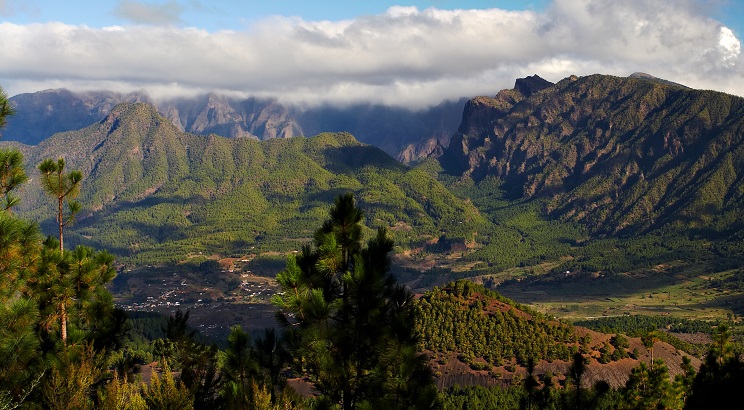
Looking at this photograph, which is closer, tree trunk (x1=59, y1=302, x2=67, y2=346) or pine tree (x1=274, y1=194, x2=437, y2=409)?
pine tree (x1=274, y1=194, x2=437, y2=409)

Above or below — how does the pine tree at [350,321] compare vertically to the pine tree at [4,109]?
below

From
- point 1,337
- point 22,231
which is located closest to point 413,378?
point 1,337

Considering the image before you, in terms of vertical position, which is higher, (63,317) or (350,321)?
(350,321)

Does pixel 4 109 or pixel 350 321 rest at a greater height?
pixel 4 109

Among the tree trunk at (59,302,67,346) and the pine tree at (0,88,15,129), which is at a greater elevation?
the pine tree at (0,88,15,129)

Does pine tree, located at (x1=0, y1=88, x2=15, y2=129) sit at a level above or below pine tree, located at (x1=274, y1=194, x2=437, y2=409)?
above

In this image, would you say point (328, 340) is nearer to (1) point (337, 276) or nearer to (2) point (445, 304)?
(1) point (337, 276)

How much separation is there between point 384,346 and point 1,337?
14.4 m

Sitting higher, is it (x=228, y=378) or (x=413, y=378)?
(x=413, y=378)

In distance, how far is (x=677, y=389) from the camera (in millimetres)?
64562

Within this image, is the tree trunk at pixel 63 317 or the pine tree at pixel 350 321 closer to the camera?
the pine tree at pixel 350 321

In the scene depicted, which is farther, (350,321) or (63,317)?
(63,317)

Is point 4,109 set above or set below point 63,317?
above

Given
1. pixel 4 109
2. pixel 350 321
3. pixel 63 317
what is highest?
pixel 4 109
